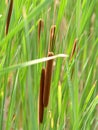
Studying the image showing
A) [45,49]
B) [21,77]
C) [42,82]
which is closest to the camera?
[42,82]

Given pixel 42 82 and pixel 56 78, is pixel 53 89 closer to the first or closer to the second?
pixel 56 78

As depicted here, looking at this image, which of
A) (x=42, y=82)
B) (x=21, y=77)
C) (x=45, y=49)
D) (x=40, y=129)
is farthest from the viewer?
(x=45, y=49)

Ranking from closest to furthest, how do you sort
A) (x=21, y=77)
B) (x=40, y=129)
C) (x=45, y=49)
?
(x=40, y=129)
(x=21, y=77)
(x=45, y=49)

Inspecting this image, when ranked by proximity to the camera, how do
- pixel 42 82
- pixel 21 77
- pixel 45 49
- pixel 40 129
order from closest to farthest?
pixel 42 82 → pixel 40 129 → pixel 21 77 → pixel 45 49

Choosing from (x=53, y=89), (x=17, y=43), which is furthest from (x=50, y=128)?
(x=17, y=43)

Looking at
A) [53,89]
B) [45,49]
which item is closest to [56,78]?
[53,89]

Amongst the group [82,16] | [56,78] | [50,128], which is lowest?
[50,128]

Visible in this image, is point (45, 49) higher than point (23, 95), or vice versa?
point (45, 49)

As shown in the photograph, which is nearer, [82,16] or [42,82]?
[42,82]

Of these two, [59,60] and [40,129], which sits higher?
[59,60]

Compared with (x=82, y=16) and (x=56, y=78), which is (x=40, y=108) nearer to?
(x=56, y=78)
